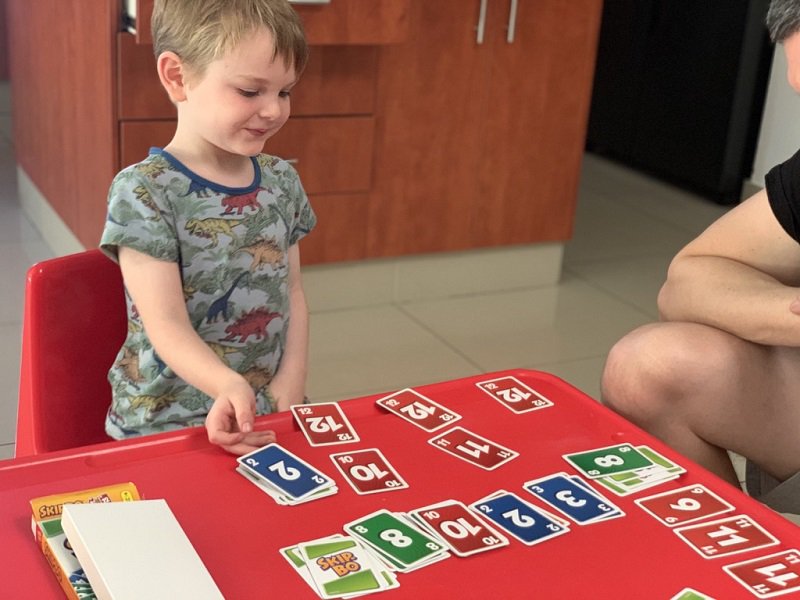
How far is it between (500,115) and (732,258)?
152cm

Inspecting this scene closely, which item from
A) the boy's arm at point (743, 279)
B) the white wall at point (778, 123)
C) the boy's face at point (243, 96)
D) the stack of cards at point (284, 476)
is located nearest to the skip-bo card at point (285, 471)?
the stack of cards at point (284, 476)

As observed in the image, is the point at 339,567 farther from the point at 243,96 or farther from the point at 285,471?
the point at 243,96

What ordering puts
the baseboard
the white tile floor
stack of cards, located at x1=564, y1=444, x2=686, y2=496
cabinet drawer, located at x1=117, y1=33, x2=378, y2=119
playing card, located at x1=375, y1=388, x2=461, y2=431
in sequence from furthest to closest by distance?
the baseboard
the white tile floor
cabinet drawer, located at x1=117, y1=33, x2=378, y2=119
playing card, located at x1=375, y1=388, x2=461, y2=431
stack of cards, located at x1=564, y1=444, x2=686, y2=496

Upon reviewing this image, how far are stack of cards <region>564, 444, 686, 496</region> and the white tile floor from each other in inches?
54.8

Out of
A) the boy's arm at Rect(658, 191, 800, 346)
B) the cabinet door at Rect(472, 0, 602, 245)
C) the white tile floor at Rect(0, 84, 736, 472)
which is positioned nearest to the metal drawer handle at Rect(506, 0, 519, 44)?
the cabinet door at Rect(472, 0, 602, 245)

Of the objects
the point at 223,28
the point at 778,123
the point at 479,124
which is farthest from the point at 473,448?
the point at 778,123

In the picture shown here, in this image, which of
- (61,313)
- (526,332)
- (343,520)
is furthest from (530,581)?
(526,332)

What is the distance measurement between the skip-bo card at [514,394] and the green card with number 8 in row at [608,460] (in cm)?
12

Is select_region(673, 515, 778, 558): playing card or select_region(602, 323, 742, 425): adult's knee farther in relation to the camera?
select_region(602, 323, 742, 425): adult's knee

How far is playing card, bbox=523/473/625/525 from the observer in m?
1.08

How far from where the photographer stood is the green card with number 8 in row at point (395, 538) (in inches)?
38.8

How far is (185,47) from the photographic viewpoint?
4.48 feet

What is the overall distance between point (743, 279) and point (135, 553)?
1010 mm

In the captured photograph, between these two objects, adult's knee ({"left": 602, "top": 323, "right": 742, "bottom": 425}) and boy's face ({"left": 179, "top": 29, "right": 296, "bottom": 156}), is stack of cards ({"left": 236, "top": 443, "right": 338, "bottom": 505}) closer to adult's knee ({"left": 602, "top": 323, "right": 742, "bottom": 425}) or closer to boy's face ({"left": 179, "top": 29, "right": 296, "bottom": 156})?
boy's face ({"left": 179, "top": 29, "right": 296, "bottom": 156})
